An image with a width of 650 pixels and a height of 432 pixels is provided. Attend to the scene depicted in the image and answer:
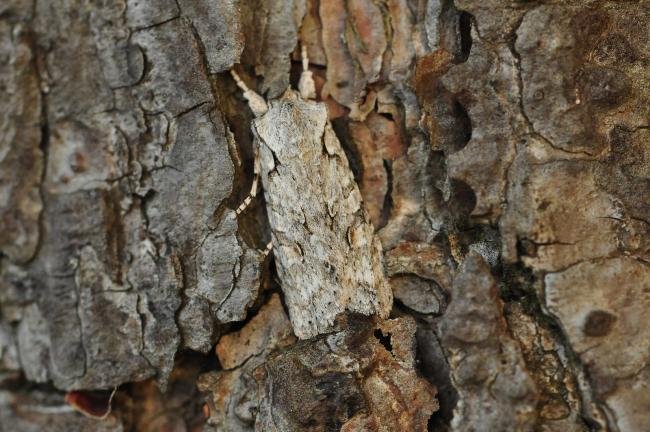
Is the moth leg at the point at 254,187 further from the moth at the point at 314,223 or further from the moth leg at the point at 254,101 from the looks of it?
the moth leg at the point at 254,101

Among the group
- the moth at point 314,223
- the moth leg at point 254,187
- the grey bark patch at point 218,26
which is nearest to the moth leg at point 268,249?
the moth at point 314,223

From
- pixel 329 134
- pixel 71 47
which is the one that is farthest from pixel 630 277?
pixel 71 47

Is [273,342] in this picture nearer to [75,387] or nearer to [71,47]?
[75,387]

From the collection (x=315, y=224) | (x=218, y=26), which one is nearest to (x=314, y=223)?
(x=315, y=224)

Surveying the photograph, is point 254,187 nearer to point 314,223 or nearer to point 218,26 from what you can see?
point 314,223

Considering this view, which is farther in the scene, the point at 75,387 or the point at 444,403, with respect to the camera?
the point at 75,387
